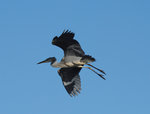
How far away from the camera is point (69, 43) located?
16.5m

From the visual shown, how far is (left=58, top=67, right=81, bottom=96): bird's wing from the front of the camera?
17.4 meters

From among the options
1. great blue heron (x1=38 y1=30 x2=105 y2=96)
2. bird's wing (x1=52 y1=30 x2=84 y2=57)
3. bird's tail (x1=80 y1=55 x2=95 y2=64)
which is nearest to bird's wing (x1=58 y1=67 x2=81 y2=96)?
great blue heron (x1=38 y1=30 x2=105 y2=96)

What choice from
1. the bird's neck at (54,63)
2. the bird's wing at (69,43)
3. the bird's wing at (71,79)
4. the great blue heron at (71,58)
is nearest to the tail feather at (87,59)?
the great blue heron at (71,58)

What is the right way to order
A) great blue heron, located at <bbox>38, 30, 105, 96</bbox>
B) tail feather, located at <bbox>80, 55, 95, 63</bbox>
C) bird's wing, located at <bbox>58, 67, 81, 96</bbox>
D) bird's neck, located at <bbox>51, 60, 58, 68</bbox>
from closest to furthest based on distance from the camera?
tail feather, located at <bbox>80, 55, 95, 63</bbox>
great blue heron, located at <bbox>38, 30, 105, 96</bbox>
bird's neck, located at <bbox>51, 60, 58, 68</bbox>
bird's wing, located at <bbox>58, 67, 81, 96</bbox>

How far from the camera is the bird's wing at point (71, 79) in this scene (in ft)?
57.0

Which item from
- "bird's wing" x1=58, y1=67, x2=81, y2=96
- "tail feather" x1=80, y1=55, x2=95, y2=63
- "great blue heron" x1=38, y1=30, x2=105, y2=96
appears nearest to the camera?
"tail feather" x1=80, y1=55, x2=95, y2=63

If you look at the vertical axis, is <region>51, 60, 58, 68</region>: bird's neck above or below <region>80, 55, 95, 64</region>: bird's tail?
above

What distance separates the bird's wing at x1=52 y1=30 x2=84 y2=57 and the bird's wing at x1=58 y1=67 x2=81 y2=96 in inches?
44.0

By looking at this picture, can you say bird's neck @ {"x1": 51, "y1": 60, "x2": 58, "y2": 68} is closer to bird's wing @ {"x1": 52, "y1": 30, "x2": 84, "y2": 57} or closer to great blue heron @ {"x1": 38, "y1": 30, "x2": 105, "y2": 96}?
great blue heron @ {"x1": 38, "y1": 30, "x2": 105, "y2": 96}

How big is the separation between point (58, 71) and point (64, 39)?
1.81 meters

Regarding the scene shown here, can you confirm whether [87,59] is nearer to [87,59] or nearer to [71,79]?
[87,59]

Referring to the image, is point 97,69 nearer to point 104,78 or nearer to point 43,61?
point 104,78

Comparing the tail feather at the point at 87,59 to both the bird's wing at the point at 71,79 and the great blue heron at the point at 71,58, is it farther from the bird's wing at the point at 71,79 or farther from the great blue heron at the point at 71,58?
the bird's wing at the point at 71,79

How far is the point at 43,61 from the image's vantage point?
17.5m
